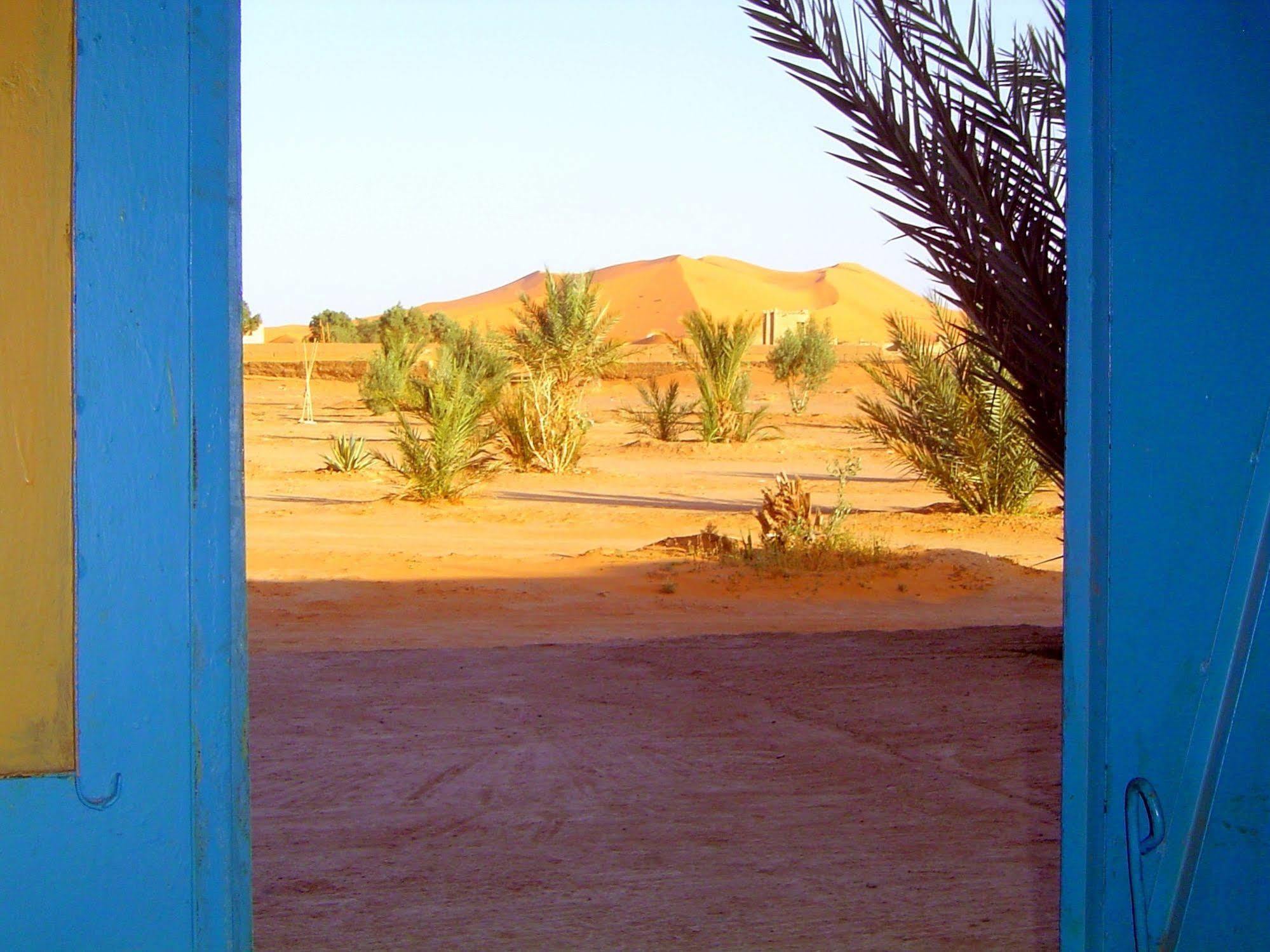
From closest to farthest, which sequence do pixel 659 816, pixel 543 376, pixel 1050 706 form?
pixel 659 816 < pixel 1050 706 < pixel 543 376

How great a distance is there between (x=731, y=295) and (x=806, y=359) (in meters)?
57.3

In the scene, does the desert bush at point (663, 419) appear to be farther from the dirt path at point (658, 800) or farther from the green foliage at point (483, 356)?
the dirt path at point (658, 800)

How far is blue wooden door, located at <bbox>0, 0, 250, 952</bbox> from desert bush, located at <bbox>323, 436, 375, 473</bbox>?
17648 mm

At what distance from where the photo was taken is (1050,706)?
603 cm

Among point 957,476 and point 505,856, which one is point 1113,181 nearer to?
point 505,856

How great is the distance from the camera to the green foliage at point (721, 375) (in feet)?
72.6

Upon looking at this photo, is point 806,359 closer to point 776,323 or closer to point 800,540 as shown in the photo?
point 776,323

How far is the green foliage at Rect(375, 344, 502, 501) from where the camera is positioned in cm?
1539

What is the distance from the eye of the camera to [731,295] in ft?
303

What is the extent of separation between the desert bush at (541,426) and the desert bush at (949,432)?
17.1ft

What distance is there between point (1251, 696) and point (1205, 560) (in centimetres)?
19

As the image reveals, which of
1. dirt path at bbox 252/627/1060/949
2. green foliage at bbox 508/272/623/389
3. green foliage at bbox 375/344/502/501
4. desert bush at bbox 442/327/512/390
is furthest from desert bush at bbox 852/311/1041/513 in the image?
dirt path at bbox 252/627/1060/949

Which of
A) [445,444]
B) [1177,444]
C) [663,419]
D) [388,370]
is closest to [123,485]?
[1177,444]

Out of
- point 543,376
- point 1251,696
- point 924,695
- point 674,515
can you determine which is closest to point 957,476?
point 674,515
